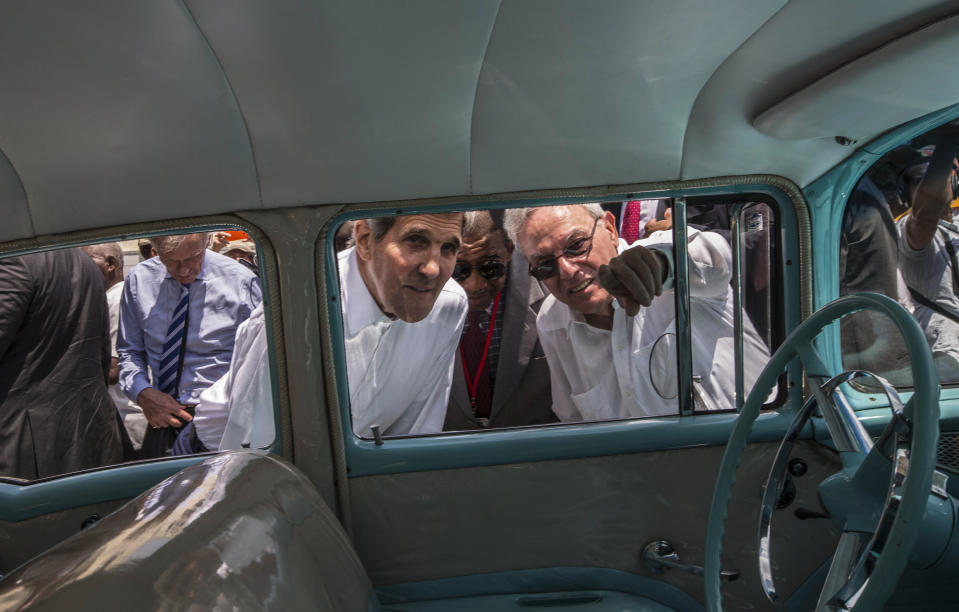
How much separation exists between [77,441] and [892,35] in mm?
2517

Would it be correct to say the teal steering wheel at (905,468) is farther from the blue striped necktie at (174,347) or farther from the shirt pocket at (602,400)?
the blue striped necktie at (174,347)

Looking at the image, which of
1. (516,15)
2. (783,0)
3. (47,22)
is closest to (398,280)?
(516,15)

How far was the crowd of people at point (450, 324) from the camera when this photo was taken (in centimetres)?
205

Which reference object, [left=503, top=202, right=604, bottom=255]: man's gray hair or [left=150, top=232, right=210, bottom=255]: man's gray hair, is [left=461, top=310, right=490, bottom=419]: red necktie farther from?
Result: [left=150, top=232, right=210, bottom=255]: man's gray hair

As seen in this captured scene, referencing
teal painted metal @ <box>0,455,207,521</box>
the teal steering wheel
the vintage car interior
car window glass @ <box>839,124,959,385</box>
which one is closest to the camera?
the teal steering wheel

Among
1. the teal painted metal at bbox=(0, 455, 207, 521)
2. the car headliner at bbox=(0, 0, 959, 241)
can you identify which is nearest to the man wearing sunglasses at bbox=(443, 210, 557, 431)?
the car headliner at bbox=(0, 0, 959, 241)

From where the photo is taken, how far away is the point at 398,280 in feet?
6.93

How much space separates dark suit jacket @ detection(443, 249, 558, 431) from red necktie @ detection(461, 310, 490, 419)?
2cm

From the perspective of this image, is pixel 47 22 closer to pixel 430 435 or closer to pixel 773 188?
pixel 430 435

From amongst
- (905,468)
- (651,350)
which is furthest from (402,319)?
(905,468)

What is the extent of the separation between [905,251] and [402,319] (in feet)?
4.56

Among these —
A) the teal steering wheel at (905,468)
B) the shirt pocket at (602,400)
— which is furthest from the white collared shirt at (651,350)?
the teal steering wheel at (905,468)

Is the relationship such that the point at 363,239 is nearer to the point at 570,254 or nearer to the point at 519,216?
the point at 519,216

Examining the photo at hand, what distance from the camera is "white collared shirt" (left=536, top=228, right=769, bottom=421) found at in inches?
82.4
